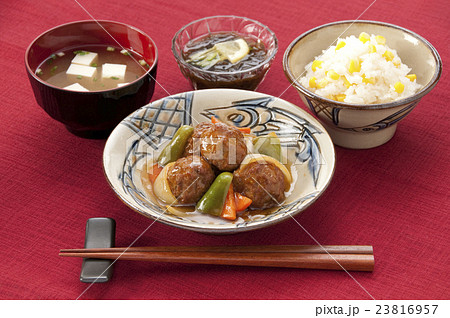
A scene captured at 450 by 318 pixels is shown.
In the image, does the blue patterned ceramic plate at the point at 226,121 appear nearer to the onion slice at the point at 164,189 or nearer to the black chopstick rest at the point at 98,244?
the onion slice at the point at 164,189

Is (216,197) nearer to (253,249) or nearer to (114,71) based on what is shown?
(253,249)

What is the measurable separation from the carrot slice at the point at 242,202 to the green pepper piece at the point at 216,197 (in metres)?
0.05

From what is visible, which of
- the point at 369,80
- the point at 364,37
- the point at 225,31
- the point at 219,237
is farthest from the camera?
the point at 225,31

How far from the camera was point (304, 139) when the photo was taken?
204cm

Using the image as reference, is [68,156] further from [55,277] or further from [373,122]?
[373,122]

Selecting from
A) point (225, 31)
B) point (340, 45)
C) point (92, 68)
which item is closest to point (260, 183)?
point (340, 45)

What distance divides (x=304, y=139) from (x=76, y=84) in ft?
3.04

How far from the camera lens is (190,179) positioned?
5.95 feet

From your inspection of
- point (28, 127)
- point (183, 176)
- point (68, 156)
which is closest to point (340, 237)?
point (183, 176)

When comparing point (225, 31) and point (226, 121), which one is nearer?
point (226, 121)

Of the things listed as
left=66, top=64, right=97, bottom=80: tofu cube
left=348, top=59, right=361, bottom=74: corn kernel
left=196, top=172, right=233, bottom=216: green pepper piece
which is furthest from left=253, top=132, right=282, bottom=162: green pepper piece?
left=66, top=64, right=97, bottom=80: tofu cube

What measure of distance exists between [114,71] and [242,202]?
867 millimetres

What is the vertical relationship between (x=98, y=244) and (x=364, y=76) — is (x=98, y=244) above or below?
below

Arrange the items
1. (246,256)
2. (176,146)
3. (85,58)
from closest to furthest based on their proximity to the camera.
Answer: (246,256) → (176,146) → (85,58)
